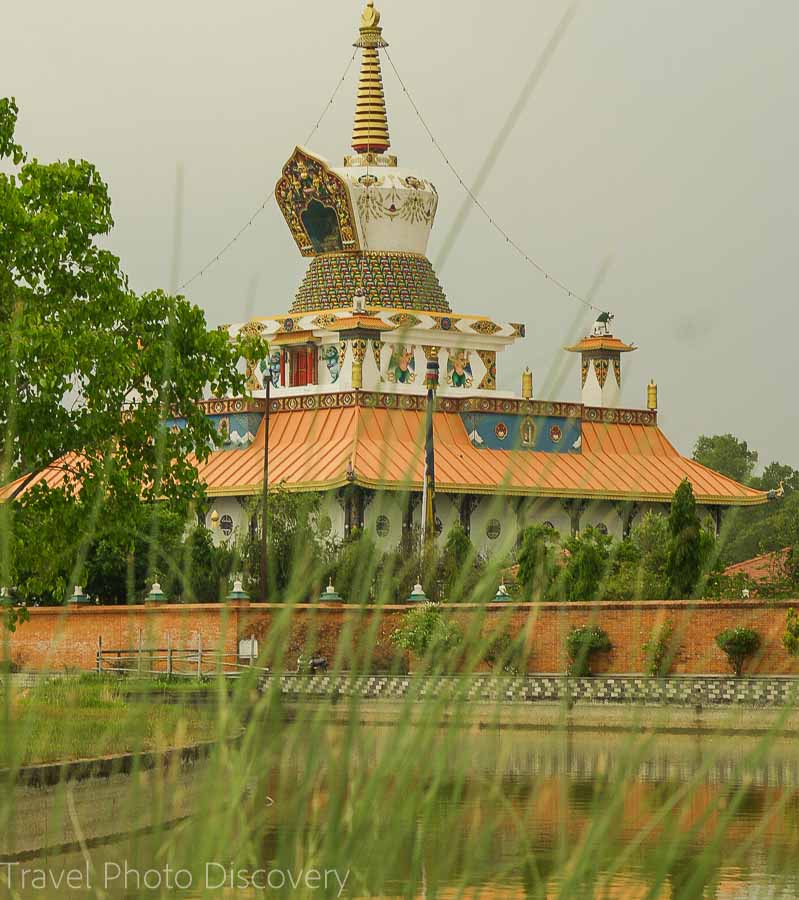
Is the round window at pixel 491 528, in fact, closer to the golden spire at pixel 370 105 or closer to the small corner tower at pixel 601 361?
the small corner tower at pixel 601 361

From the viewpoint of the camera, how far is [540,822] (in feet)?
44.0

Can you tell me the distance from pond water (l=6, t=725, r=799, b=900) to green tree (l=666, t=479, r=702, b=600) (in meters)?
6.08

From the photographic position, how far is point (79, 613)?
30453 millimetres

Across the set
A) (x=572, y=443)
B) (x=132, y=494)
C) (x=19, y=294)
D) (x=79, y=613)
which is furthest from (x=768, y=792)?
(x=572, y=443)

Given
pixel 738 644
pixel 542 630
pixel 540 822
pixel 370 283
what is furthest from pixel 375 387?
pixel 540 822

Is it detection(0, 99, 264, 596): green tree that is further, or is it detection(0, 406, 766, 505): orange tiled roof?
detection(0, 406, 766, 505): orange tiled roof

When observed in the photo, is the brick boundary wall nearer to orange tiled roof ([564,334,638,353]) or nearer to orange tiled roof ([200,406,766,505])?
orange tiled roof ([200,406,766,505])

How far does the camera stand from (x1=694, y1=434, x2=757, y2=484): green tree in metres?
66.8

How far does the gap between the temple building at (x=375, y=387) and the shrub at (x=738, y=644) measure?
11.5 meters

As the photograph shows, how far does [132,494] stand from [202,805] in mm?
14324

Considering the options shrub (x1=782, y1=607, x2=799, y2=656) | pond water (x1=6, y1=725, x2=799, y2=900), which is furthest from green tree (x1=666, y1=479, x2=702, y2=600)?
pond water (x1=6, y1=725, x2=799, y2=900)

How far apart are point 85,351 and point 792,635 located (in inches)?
435

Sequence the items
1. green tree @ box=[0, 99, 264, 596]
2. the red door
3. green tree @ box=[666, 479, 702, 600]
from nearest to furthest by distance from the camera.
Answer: green tree @ box=[0, 99, 264, 596] < green tree @ box=[666, 479, 702, 600] < the red door

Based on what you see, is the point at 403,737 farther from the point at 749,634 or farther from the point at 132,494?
the point at 749,634
